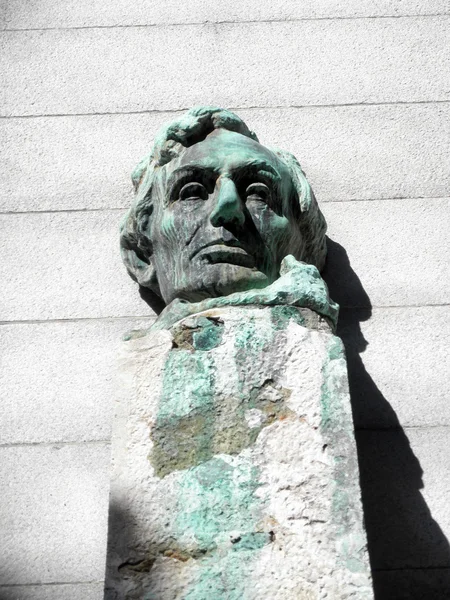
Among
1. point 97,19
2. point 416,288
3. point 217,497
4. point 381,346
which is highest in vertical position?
point 97,19

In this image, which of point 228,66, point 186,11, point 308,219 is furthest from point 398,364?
point 186,11

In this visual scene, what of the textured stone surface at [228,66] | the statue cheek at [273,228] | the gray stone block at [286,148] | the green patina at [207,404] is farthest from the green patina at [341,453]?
the textured stone surface at [228,66]

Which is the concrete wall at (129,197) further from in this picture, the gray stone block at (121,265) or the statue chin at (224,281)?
the statue chin at (224,281)

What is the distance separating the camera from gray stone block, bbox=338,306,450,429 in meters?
3.41

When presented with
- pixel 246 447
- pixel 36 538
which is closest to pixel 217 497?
pixel 246 447

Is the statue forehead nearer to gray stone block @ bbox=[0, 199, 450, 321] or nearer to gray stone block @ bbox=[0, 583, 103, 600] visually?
gray stone block @ bbox=[0, 199, 450, 321]

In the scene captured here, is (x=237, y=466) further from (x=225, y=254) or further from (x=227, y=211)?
(x=227, y=211)

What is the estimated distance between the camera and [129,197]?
3.97 metres

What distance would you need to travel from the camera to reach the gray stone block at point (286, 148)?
3996mm

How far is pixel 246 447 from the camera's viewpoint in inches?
102

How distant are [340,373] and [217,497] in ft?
1.59

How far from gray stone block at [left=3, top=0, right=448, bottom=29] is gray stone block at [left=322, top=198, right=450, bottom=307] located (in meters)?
1.10

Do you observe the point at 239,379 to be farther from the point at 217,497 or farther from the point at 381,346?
the point at 381,346

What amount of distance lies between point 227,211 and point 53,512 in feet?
3.70
